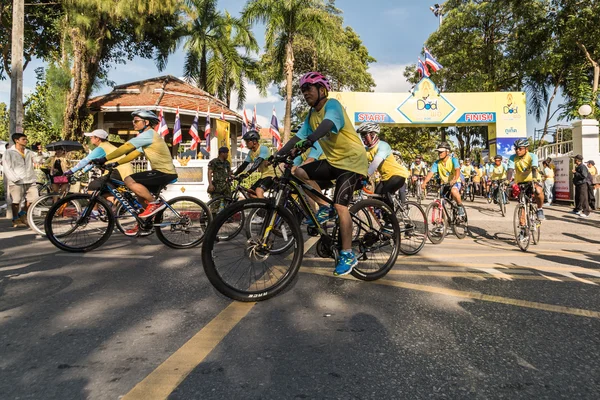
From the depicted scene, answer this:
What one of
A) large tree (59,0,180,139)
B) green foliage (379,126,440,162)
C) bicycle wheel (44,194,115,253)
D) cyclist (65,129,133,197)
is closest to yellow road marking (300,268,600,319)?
bicycle wheel (44,194,115,253)

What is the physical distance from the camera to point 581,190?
13148mm

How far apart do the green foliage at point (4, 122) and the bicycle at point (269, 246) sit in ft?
152

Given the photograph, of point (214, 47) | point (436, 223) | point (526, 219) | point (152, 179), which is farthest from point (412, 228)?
point (214, 47)

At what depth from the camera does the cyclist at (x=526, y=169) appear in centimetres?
752

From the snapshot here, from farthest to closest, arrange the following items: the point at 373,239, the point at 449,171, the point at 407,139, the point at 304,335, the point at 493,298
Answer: the point at 407,139 < the point at 449,171 < the point at 373,239 < the point at 493,298 < the point at 304,335

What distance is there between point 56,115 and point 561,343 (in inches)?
807

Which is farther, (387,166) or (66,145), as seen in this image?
(66,145)

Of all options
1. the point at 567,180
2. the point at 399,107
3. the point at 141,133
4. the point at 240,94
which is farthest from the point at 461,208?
the point at 240,94

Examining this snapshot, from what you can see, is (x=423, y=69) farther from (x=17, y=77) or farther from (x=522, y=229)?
(x=17, y=77)

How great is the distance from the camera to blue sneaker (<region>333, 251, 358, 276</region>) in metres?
3.94

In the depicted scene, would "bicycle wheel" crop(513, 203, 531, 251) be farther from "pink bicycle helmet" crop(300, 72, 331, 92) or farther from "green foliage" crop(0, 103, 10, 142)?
"green foliage" crop(0, 103, 10, 142)

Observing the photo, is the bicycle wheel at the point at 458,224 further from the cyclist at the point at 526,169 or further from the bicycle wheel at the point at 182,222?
the bicycle wheel at the point at 182,222

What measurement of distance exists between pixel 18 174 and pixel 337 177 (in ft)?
24.4

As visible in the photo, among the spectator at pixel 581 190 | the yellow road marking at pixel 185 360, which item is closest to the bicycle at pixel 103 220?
the yellow road marking at pixel 185 360
